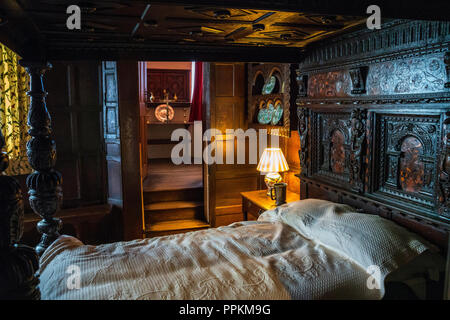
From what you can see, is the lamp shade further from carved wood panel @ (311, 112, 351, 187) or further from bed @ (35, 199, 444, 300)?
bed @ (35, 199, 444, 300)

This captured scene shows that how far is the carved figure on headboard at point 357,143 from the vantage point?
264 centimetres

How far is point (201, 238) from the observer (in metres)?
2.53

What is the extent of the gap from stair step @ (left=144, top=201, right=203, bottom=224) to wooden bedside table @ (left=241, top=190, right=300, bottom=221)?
1154 millimetres

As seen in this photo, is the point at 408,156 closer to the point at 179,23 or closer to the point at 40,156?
the point at 179,23

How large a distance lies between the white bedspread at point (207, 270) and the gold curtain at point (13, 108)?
182cm

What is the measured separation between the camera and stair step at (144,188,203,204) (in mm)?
5211

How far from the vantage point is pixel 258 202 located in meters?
3.82

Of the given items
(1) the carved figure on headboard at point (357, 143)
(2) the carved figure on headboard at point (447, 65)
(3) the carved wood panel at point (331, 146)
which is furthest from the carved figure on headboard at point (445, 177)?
(3) the carved wood panel at point (331, 146)

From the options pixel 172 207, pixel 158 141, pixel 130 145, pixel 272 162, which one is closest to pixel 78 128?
pixel 130 145

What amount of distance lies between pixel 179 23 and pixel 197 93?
12.6 feet

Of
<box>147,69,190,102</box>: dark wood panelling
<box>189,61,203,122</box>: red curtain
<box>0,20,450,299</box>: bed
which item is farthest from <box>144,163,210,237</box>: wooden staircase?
<box>147,69,190,102</box>: dark wood panelling

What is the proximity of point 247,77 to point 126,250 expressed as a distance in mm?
3195
